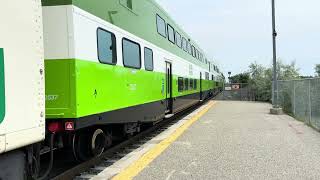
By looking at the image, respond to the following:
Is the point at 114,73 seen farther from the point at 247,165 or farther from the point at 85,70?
the point at 247,165

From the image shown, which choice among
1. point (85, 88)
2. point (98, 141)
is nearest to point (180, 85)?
point (98, 141)

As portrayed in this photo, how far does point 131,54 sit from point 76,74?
317 cm

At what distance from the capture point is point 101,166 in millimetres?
9023

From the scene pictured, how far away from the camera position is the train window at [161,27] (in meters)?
13.6

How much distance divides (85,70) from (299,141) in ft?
19.4

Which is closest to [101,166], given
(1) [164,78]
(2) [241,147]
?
(2) [241,147]

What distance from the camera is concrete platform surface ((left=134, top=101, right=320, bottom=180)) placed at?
7.74m

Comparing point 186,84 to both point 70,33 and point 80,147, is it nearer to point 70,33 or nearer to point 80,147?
point 80,147

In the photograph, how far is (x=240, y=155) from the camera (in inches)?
368

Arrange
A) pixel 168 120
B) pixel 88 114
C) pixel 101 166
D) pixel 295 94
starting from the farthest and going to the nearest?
pixel 295 94
pixel 168 120
pixel 101 166
pixel 88 114

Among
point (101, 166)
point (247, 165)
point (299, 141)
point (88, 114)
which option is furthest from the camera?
point (299, 141)

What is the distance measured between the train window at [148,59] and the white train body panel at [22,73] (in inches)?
237

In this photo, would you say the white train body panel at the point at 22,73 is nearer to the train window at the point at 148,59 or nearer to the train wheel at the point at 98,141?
the train wheel at the point at 98,141

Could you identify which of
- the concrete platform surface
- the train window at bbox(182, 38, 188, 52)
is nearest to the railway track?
the concrete platform surface
